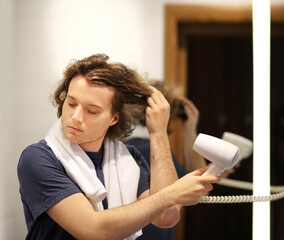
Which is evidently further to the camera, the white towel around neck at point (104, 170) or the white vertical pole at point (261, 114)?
the white vertical pole at point (261, 114)

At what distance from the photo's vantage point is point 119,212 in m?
0.58

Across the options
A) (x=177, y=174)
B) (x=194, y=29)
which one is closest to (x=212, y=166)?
(x=177, y=174)

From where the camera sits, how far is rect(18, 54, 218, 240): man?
1.90 ft

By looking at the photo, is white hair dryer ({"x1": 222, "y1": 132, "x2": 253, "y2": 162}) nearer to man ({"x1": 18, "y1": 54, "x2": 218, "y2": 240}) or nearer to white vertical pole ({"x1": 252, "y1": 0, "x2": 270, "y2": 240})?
white vertical pole ({"x1": 252, "y1": 0, "x2": 270, "y2": 240})

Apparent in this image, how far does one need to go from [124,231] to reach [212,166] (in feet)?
0.50

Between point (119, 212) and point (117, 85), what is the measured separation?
0.18 meters

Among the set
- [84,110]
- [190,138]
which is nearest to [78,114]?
[84,110]

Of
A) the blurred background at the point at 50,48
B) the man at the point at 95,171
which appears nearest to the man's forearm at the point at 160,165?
the man at the point at 95,171

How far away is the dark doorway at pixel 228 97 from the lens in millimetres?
919

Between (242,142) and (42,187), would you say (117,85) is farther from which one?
(242,142)

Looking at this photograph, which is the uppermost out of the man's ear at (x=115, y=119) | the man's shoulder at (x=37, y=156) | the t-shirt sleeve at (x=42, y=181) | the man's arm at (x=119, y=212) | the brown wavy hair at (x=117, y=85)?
the brown wavy hair at (x=117, y=85)

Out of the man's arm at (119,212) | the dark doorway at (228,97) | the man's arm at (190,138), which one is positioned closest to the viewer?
the man's arm at (119,212)

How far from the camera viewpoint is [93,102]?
0.60m

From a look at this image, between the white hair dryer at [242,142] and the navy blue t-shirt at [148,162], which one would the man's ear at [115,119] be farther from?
the white hair dryer at [242,142]
